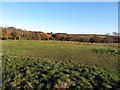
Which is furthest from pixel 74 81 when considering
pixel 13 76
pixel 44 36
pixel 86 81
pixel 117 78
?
pixel 44 36

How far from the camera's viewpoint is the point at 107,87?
10719 millimetres

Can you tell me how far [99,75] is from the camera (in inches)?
482

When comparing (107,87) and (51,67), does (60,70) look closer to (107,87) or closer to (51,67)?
(51,67)

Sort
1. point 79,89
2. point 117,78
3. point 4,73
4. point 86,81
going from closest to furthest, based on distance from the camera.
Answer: point 79,89 < point 86,81 < point 117,78 < point 4,73

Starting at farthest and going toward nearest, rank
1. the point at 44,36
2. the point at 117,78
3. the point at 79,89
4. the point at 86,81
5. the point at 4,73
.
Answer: the point at 44,36 → the point at 4,73 → the point at 117,78 → the point at 86,81 → the point at 79,89

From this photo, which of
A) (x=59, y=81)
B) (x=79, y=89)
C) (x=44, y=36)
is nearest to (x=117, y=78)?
(x=79, y=89)

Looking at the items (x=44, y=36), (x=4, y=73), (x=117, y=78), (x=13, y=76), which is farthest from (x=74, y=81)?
(x=44, y=36)

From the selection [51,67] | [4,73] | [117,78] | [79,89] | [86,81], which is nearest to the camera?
[79,89]

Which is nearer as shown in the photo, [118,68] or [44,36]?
[118,68]

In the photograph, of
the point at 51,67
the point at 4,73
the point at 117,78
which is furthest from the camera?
the point at 51,67

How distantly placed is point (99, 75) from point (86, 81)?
4.61 feet

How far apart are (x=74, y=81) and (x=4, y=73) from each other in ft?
16.3

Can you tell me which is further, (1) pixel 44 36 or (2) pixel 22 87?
(1) pixel 44 36

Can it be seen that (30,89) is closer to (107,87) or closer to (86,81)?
(86,81)
